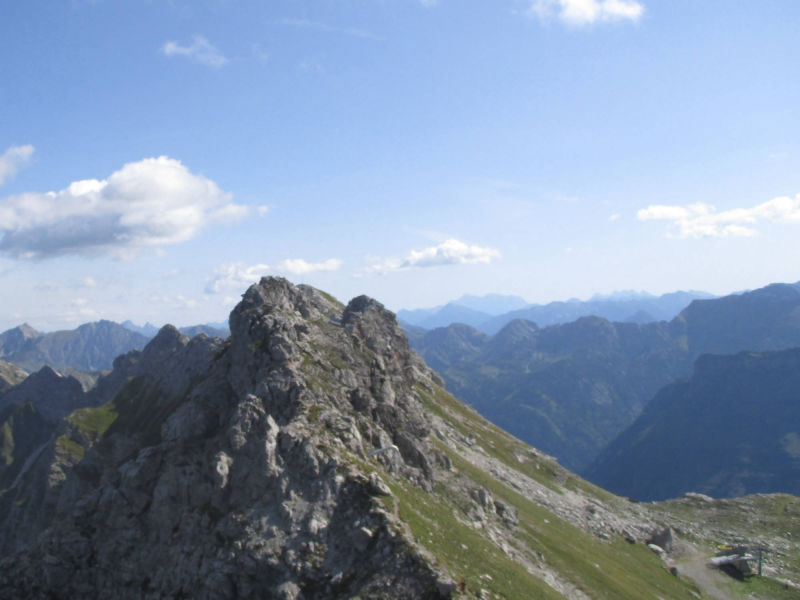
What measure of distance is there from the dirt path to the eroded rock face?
44.4 meters

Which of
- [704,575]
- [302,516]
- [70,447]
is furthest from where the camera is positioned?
[70,447]

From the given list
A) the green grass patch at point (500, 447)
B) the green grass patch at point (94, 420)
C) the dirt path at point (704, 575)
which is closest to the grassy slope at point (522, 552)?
the dirt path at point (704, 575)

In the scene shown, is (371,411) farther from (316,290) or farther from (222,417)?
(316,290)

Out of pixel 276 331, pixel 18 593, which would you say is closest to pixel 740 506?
pixel 276 331

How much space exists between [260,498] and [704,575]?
227 feet

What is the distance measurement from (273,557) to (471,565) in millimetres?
15537

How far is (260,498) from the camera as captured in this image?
1762 inches

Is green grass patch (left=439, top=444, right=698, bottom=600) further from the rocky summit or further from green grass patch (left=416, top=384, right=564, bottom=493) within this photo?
green grass patch (left=416, top=384, right=564, bottom=493)

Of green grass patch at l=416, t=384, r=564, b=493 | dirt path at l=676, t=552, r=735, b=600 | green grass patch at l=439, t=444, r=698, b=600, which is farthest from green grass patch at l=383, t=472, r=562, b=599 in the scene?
green grass patch at l=416, t=384, r=564, b=493

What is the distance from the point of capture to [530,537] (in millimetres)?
60219

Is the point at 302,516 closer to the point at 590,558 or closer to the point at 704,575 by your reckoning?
the point at 590,558

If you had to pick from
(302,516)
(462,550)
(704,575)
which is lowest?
(704,575)

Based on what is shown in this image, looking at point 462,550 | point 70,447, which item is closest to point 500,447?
point 462,550

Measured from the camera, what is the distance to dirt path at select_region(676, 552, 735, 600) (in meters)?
70.2
